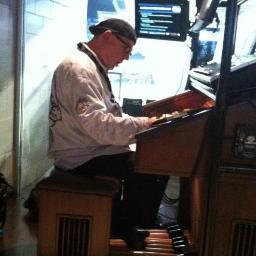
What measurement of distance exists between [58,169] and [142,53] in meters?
3.12

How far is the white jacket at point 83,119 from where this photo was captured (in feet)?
5.46

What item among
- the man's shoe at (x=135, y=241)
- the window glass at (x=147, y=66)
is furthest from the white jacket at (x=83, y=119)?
the window glass at (x=147, y=66)

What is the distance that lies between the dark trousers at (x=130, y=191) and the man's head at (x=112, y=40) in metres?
0.50

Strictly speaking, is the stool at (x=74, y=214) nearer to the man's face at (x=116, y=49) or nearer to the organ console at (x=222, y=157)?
the organ console at (x=222, y=157)

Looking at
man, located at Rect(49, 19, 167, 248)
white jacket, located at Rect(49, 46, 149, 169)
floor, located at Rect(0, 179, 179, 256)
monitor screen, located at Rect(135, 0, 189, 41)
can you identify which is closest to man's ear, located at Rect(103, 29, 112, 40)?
man, located at Rect(49, 19, 167, 248)

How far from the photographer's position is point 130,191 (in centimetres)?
205

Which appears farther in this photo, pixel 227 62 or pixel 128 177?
pixel 128 177

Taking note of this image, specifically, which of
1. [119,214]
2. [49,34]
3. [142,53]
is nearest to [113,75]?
[142,53]

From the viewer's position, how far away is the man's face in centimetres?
189

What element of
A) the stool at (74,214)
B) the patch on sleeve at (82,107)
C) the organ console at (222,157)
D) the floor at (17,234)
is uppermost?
the patch on sleeve at (82,107)

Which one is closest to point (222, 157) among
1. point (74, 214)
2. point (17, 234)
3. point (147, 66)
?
point (74, 214)

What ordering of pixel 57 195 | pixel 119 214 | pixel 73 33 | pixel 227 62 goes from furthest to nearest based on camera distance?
pixel 73 33 → pixel 119 214 → pixel 57 195 → pixel 227 62

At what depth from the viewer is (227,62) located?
1.48 meters

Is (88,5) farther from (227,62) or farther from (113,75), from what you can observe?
(227,62)
